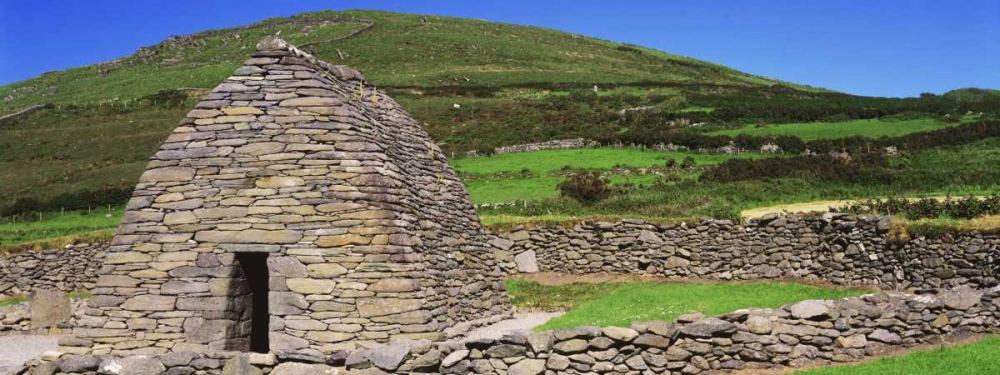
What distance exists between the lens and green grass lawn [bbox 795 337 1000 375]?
8797 mm

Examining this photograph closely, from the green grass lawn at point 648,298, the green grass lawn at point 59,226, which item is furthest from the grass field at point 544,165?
the green grass lawn at point 59,226

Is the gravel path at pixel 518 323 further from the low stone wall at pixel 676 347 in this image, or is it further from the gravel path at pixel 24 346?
the gravel path at pixel 24 346

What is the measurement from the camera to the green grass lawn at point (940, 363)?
8797mm

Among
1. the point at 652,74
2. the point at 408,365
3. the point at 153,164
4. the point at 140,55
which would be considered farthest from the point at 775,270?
the point at 140,55

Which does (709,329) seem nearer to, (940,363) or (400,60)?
(940,363)

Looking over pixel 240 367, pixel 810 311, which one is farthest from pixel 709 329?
pixel 240 367

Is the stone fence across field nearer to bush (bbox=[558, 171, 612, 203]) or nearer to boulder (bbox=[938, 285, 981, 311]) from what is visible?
boulder (bbox=[938, 285, 981, 311])

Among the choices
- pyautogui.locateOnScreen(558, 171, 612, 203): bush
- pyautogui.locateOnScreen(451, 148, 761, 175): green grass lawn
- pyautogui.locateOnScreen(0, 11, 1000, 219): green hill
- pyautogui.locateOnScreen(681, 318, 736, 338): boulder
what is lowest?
pyautogui.locateOnScreen(681, 318, 736, 338): boulder

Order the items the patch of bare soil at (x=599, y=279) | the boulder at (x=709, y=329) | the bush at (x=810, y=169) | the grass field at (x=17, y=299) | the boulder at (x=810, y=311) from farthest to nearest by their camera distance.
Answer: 1. the bush at (x=810, y=169)
2. the grass field at (x=17, y=299)
3. the patch of bare soil at (x=599, y=279)
4. the boulder at (x=810, y=311)
5. the boulder at (x=709, y=329)

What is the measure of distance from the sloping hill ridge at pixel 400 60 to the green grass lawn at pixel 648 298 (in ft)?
271

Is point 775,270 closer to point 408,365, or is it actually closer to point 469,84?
point 408,365

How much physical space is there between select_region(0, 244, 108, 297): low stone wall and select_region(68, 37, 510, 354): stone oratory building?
18136 millimetres

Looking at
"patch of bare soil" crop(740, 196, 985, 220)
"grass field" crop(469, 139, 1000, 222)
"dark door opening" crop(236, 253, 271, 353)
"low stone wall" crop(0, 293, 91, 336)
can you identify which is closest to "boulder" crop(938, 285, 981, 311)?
"dark door opening" crop(236, 253, 271, 353)

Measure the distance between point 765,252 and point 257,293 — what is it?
50.2 feet
